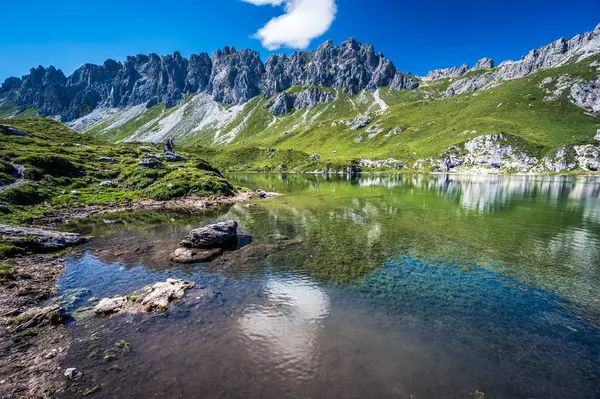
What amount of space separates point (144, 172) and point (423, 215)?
7857 cm

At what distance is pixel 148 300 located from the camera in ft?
70.3

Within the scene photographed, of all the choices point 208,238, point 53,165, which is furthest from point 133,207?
point 208,238

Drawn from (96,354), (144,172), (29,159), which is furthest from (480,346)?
(29,159)

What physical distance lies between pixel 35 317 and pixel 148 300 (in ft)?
22.1

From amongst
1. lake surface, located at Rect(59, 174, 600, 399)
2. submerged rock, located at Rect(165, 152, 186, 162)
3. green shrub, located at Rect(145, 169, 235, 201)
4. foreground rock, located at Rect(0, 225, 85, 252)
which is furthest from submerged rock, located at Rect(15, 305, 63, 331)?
submerged rock, located at Rect(165, 152, 186, 162)

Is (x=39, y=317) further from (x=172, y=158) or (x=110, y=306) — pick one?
(x=172, y=158)

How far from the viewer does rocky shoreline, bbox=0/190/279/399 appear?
13648mm

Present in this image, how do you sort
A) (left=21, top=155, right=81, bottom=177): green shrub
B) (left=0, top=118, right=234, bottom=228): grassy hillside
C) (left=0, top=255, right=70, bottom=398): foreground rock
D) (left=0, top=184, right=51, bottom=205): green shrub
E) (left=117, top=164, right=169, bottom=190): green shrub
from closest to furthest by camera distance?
1. (left=0, top=255, right=70, bottom=398): foreground rock
2. (left=0, top=184, right=51, bottom=205): green shrub
3. (left=0, top=118, right=234, bottom=228): grassy hillside
4. (left=21, top=155, right=81, bottom=177): green shrub
5. (left=117, top=164, right=169, bottom=190): green shrub

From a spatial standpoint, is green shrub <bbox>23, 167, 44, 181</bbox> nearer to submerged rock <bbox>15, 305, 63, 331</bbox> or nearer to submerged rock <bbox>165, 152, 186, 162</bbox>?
submerged rock <bbox>165, 152, 186, 162</bbox>

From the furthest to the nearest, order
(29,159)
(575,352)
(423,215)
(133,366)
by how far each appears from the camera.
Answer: (29,159), (423,215), (575,352), (133,366)

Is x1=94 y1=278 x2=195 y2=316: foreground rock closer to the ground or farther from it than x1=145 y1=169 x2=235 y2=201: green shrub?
closer to the ground

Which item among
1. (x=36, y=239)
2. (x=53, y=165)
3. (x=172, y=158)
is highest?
(x=172, y=158)

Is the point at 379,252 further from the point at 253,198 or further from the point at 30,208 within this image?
the point at 30,208

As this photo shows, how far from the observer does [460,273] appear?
27.3 m
